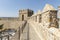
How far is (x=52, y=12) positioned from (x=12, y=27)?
67.9ft

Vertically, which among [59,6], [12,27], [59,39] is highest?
[59,6]

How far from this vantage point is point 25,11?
25812 millimetres

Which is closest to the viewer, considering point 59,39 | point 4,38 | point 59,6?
point 59,39

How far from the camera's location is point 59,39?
1.42 meters

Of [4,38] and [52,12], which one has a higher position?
[52,12]

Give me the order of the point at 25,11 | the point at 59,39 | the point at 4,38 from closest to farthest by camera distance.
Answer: the point at 59,39, the point at 4,38, the point at 25,11

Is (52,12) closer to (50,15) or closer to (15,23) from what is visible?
(50,15)

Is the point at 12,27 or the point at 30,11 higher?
the point at 30,11

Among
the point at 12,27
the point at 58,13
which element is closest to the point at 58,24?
the point at 58,13

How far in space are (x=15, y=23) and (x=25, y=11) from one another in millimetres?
3979

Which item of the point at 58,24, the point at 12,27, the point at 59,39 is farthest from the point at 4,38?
the point at 12,27

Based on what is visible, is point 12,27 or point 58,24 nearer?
point 58,24

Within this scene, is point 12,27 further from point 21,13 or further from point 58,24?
point 58,24

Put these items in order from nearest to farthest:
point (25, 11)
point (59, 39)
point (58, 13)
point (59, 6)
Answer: point (59, 39) → point (58, 13) → point (59, 6) → point (25, 11)
